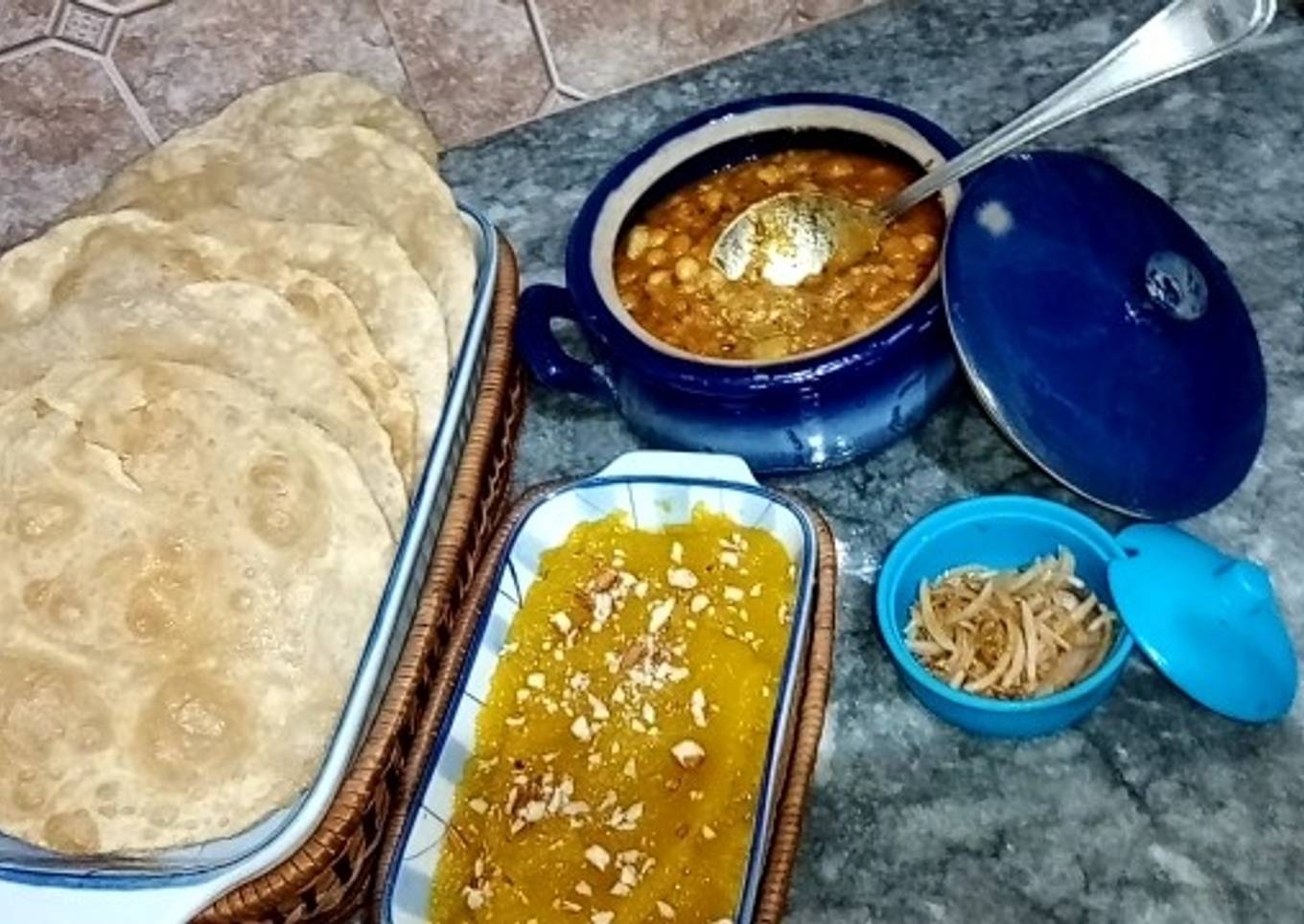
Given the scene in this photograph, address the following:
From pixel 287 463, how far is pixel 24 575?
0.16 m

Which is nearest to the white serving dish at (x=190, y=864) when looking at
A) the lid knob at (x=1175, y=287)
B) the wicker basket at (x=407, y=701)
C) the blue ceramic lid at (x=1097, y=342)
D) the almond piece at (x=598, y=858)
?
the wicker basket at (x=407, y=701)

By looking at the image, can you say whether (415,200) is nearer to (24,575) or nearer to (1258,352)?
(24,575)

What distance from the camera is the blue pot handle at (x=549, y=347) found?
118 centimetres

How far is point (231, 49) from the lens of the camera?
1.34 m

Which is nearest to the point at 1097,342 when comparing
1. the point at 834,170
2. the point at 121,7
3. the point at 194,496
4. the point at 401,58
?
the point at 834,170

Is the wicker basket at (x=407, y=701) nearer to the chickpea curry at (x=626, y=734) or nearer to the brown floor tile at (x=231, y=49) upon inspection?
the chickpea curry at (x=626, y=734)

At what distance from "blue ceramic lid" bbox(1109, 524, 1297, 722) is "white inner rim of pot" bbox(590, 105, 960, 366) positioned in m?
0.24

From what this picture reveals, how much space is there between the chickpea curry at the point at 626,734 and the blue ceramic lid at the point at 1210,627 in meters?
0.21

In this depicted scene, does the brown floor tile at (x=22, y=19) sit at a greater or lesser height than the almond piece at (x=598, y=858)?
greater

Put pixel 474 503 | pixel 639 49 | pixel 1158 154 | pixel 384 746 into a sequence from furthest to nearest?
pixel 639 49, pixel 1158 154, pixel 474 503, pixel 384 746

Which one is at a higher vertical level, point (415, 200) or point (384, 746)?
point (415, 200)

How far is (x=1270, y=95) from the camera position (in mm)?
1355

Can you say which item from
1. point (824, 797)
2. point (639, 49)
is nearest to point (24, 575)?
point (824, 797)

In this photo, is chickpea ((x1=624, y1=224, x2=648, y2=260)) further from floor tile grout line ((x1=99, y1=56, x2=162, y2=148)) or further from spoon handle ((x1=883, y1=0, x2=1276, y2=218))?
floor tile grout line ((x1=99, y1=56, x2=162, y2=148))
